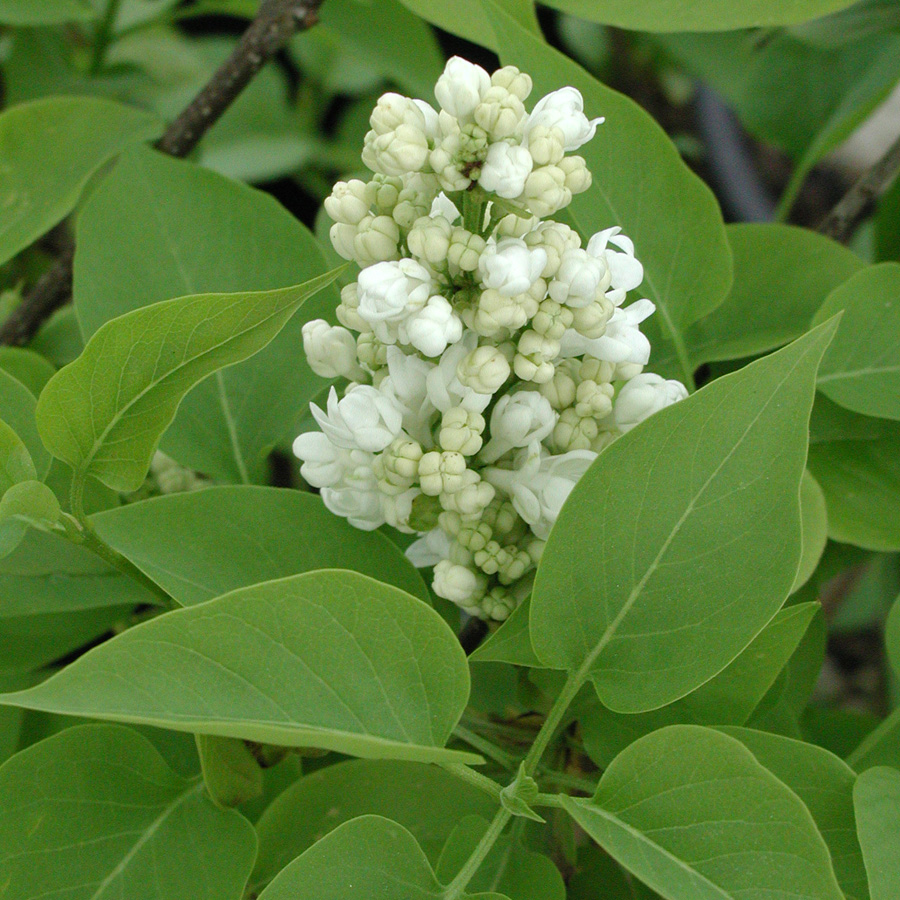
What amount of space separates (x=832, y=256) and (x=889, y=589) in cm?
72

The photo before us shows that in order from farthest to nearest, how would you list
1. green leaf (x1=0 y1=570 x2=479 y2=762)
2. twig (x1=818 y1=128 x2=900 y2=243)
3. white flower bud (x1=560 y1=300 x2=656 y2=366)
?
twig (x1=818 y1=128 x2=900 y2=243)
white flower bud (x1=560 y1=300 x2=656 y2=366)
green leaf (x1=0 y1=570 x2=479 y2=762)

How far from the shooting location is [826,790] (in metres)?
Answer: 0.56

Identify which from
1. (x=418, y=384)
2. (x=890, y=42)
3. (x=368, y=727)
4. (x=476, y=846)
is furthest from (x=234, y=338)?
(x=890, y=42)

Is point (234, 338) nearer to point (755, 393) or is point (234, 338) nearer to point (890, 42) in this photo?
point (755, 393)

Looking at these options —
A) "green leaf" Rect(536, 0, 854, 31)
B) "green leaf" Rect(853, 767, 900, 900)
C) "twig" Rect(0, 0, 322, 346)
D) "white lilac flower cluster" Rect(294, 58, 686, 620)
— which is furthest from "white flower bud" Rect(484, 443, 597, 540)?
"twig" Rect(0, 0, 322, 346)

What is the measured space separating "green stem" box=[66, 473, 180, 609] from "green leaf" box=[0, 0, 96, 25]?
23.8 inches

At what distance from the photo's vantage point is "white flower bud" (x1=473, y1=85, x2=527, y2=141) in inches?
19.0

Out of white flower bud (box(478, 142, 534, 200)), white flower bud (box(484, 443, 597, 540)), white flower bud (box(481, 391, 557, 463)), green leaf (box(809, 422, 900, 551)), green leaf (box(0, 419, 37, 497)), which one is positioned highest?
white flower bud (box(478, 142, 534, 200))

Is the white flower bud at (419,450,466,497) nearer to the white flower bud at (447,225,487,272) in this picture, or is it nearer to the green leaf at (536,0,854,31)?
the white flower bud at (447,225,487,272)

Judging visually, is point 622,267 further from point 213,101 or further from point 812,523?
point 213,101

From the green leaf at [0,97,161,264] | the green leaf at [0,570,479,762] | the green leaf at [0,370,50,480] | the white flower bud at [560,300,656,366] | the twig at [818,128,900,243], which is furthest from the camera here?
the twig at [818,128,900,243]

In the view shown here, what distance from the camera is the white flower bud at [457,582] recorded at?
561 mm

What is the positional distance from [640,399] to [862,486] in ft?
0.96

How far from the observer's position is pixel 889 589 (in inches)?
54.7
